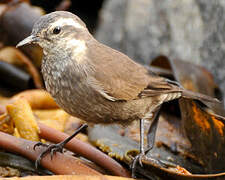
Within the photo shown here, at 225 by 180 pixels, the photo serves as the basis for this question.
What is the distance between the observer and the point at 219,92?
16.3 ft

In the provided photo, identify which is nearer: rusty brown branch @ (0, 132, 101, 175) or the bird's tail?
rusty brown branch @ (0, 132, 101, 175)

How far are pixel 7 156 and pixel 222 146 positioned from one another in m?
1.66

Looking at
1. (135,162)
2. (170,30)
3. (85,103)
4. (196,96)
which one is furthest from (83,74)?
(170,30)

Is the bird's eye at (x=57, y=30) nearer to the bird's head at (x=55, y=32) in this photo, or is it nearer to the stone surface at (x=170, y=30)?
the bird's head at (x=55, y=32)

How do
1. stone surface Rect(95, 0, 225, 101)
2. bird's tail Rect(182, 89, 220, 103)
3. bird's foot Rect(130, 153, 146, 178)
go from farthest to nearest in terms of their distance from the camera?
stone surface Rect(95, 0, 225, 101)
bird's tail Rect(182, 89, 220, 103)
bird's foot Rect(130, 153, 146, 178)

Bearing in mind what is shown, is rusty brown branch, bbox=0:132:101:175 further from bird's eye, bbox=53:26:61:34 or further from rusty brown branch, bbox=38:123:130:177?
bird's eye, bbox=53:26:61:34

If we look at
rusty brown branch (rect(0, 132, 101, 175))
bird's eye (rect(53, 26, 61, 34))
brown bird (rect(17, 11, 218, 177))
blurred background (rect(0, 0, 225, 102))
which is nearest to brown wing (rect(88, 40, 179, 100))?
brown bird (rect(17, 11, 218, 177))

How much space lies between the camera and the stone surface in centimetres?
532

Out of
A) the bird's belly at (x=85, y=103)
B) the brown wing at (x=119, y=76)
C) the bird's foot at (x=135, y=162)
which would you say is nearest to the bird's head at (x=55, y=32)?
the brown wing at (x=119, y=76)

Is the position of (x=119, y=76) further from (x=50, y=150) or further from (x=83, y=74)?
(x=50, y=150)

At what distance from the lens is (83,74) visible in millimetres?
3592

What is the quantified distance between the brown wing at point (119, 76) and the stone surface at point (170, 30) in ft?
4.13

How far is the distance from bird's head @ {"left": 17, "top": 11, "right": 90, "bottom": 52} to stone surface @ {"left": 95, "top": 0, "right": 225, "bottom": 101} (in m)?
1.99

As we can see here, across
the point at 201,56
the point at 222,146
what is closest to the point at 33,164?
the point at 222,146
